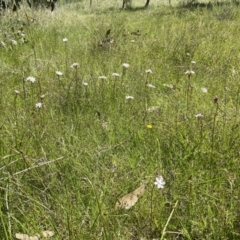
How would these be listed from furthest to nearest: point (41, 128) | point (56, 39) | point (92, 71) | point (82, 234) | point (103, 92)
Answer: point (56, 39), point (92, 71), point (103, 92), point (41, 128), point (82, 234)

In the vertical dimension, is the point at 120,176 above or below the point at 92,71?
below

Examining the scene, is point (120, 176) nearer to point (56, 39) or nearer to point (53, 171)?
point (53, 171)

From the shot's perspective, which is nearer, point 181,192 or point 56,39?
point 181,192

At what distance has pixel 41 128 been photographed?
1.94 metres

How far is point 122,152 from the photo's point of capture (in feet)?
5.83

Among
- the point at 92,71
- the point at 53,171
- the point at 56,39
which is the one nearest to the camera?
the point at 53,171

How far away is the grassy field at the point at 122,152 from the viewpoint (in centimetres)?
128

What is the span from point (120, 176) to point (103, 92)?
1044 millimetres

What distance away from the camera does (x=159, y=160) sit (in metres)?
1.63

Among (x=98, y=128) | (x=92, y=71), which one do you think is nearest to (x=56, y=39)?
(x=92, y=71)

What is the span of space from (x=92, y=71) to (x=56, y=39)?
1.92 m

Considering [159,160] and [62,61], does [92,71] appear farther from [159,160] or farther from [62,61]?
[159,160]

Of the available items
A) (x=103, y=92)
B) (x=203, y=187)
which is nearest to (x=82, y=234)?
(x=203, y=187)

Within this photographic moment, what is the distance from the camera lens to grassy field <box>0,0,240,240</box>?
128 cm
